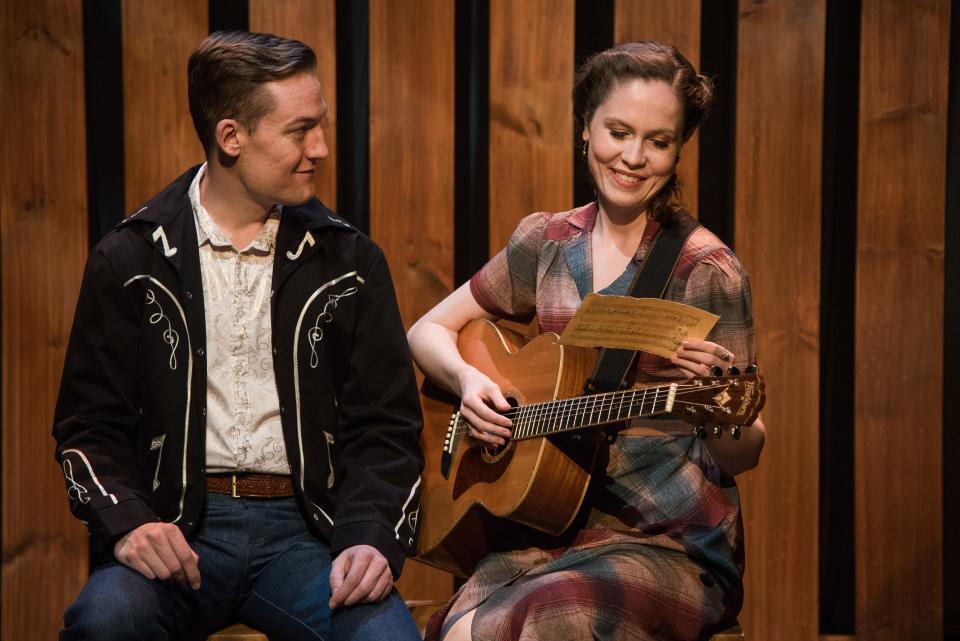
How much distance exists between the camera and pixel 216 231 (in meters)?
2.60

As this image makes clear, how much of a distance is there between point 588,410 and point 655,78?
2.63ft

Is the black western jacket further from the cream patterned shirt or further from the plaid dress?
the plaid dress

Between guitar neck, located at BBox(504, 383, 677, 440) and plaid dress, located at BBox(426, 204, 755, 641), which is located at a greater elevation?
guitar neck, located at BBox(504, 383, 677, 440)

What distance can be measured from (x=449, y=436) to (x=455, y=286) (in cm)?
91

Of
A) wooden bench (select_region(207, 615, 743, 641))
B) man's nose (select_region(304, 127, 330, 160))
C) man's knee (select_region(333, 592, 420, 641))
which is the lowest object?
wooden bench (select_region(207, 615, 743, 641))

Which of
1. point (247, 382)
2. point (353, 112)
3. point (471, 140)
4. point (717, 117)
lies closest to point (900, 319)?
point (717, 117)

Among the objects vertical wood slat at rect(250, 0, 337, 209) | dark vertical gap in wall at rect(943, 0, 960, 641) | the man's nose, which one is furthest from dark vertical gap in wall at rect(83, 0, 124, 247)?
dark vertical gap in wall at rect(943, 0, 960, 641)

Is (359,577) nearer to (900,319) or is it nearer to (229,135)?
(229,135)

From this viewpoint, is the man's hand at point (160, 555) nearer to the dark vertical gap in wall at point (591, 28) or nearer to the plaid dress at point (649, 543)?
the plaid dress at point (649, 543)

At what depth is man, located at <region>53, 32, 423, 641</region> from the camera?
244 centimetres

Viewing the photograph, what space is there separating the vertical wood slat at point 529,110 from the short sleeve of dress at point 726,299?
103cm

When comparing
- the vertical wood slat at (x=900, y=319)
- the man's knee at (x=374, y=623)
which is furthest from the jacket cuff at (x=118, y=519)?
the vertical wood slat at (x=900, y=319)

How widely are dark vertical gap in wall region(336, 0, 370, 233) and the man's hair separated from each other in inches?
40.1

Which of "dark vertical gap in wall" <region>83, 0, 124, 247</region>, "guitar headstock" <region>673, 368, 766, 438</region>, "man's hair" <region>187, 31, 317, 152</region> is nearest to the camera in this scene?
"guitar headstock" <region>673, 368, 766, 438</region>
